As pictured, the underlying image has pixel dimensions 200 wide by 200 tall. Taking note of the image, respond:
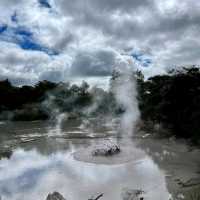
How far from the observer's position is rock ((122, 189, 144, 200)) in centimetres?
811

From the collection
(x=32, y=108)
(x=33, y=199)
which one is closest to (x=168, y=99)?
(x=33, y=199)

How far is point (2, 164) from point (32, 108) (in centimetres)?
3144

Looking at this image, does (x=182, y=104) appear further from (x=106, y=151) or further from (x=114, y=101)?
(x=114, y=101)

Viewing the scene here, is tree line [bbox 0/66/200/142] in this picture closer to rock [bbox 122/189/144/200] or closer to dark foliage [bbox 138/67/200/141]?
dark foliage [bbox 138/67/200/141]

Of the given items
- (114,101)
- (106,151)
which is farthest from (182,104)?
(114,101)

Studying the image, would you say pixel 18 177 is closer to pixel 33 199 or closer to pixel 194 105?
pixel 33 199

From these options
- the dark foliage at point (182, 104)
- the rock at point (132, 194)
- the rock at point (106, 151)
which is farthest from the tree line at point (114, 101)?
the rock at point (132, 194)

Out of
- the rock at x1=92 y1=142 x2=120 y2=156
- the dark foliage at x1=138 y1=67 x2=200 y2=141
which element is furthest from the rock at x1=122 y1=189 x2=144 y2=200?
the dark foliage at x1=138 y1=67 x2=200 y2=141

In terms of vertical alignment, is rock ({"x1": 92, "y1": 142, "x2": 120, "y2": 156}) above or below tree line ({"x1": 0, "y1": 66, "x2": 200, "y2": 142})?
below

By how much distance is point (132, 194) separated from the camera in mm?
8352

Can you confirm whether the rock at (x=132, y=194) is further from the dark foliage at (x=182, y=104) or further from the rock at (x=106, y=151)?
the dark foliage at (x=182, y=104)

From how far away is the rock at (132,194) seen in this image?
26.6ft

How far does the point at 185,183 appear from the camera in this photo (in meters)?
9.28

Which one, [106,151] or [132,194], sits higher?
[106,151]
